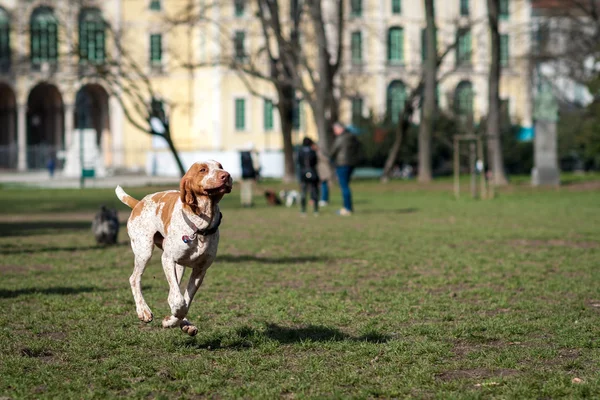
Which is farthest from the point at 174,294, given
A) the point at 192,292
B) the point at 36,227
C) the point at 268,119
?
the point at 268,119

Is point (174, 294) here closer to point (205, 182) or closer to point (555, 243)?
point (205, 182)

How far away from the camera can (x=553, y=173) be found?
39312 millimetres

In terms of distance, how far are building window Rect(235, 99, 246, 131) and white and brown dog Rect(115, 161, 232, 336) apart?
196 ft

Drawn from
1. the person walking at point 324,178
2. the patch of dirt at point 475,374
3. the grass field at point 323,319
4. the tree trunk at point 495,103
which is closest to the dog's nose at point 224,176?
the grass field at point 323,319

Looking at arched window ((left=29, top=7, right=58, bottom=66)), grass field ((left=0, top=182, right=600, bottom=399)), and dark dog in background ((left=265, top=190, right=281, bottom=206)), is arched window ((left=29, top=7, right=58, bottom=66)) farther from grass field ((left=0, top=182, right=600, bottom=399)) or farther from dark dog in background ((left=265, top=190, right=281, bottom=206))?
grass field ((left=0, top=182, right=600, bottom=399))

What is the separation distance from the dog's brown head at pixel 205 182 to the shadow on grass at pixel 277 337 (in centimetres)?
126

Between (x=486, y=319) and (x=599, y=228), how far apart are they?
37.3ft

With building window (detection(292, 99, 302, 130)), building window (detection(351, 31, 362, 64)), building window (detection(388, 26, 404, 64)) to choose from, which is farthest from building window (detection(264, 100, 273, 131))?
building window (detection(388, 26, 404, 64))

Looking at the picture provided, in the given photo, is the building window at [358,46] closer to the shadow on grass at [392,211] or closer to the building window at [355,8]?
the building window at [355,8]

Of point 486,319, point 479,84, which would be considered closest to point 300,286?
point 486,319

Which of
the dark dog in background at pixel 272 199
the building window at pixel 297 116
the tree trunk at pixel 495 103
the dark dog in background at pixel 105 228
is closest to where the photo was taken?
the dark dog in background at pixel 105 228

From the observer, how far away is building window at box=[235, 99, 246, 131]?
67.5m

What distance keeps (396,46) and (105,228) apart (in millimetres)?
56319

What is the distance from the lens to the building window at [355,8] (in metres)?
69.1
